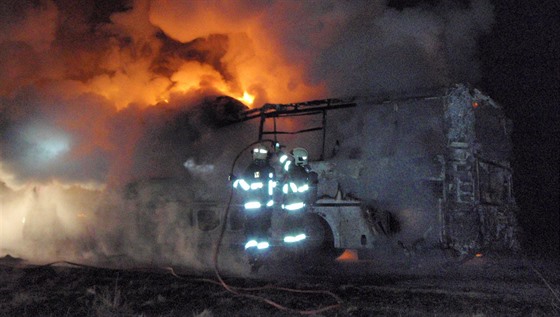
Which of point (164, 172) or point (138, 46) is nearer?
point (164, 172)

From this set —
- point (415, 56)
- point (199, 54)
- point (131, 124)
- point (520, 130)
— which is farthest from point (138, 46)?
point (520, 130)

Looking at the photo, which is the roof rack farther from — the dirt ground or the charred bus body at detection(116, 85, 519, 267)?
the dirt ground

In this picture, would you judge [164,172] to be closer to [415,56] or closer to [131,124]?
[131,124]

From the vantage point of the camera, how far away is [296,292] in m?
5.36

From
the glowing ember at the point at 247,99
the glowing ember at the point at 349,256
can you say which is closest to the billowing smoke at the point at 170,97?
the glowing ember at the point at 247,99

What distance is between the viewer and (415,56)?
10734mm

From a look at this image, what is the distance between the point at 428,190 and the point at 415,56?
4275 mm

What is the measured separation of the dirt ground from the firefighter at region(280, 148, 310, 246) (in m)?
0.64

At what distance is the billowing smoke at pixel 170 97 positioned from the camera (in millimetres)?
10203

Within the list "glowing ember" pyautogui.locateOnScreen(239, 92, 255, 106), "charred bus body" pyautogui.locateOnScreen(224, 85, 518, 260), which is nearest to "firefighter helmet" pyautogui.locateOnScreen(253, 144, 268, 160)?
"charred bus body" pyautogui.locateOnScreen(224, 85, 518, 260)

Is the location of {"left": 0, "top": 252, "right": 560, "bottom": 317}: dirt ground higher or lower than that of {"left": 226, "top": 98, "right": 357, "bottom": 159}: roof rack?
lower

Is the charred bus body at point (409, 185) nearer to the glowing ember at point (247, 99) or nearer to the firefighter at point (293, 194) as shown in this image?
the firefighter at point (293, 194)

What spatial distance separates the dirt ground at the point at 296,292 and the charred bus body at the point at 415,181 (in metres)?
0.59

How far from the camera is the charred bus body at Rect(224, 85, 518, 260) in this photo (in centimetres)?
767
